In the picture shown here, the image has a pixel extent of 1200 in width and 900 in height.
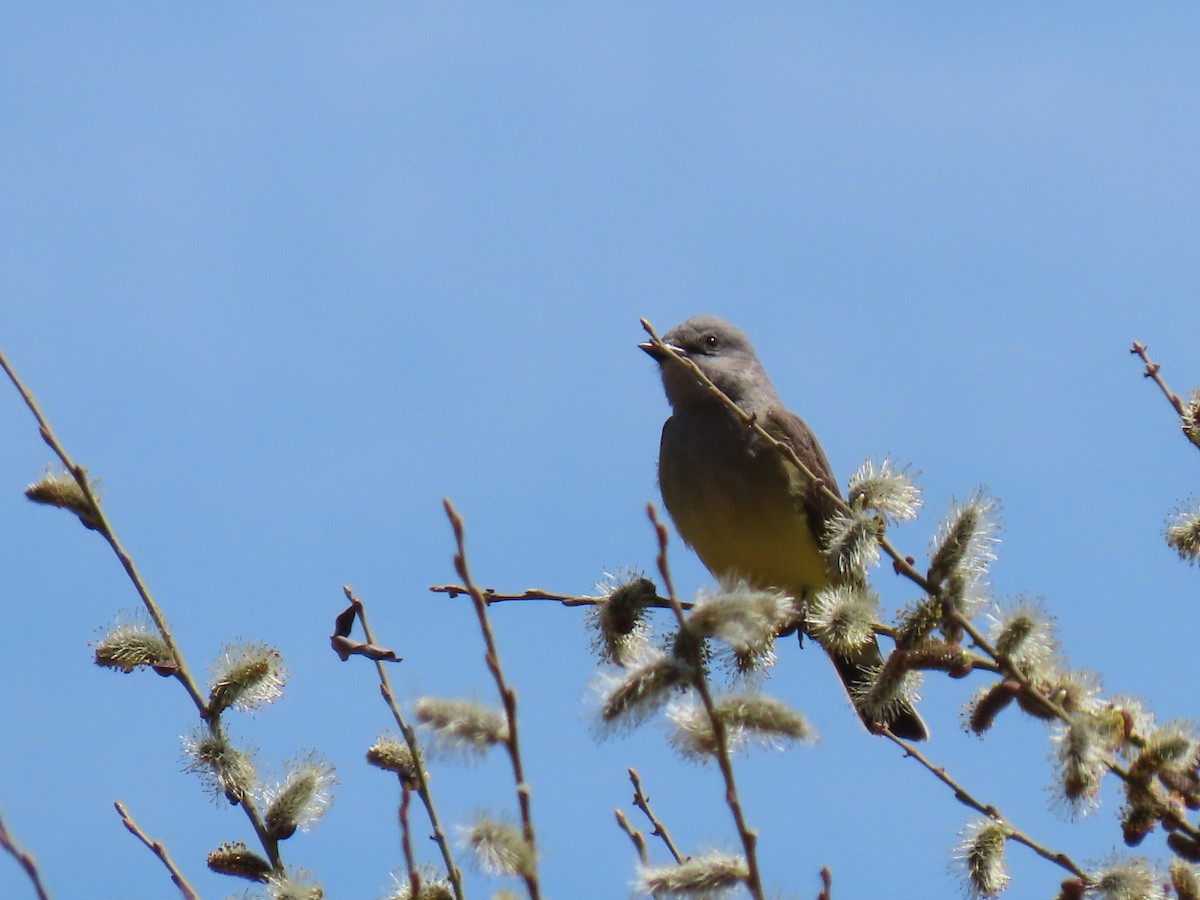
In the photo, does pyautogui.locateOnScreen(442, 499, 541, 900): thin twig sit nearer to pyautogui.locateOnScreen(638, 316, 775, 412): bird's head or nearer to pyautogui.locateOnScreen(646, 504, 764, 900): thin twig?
pyautogui.locateOnScreen(646, 504, 764, 900): thin twig

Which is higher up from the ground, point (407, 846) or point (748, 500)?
point (748, 500)

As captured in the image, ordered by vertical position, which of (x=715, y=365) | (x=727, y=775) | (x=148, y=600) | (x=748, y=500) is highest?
(x=715, y=365)

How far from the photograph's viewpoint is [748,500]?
7004 millimetres

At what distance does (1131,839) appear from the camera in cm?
300

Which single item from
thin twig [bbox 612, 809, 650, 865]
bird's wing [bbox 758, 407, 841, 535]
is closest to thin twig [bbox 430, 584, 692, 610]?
thin twig [bbox 612, 809, 650, 865]

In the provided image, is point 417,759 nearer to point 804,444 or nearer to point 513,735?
point 513,735

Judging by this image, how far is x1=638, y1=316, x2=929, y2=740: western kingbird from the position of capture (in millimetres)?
6941

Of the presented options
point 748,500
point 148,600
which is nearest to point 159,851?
point 148,600

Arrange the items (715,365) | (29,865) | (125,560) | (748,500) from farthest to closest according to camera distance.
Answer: (715,365) < (748,500) < (125,560) < (29,865)

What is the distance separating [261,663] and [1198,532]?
2419 mm

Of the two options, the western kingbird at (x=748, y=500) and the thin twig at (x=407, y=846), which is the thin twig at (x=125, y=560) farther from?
the western kingbird at (x=748, y=500)

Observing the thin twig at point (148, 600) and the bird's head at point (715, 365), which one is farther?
the bird's head at point (715, 365)

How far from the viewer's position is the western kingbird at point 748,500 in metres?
6.94

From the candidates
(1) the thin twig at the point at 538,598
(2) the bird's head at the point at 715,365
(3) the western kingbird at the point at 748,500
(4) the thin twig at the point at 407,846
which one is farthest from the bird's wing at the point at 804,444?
(4) the thin twig at the point at 407,846
